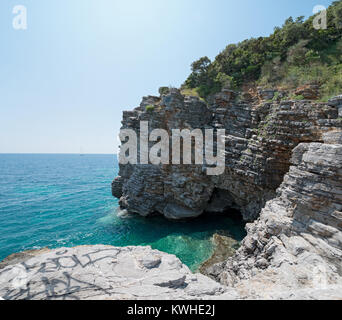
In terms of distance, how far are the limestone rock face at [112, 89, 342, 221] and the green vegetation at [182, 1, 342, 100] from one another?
9.93 ft

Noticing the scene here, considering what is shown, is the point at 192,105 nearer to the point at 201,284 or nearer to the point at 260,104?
→ the point at 260,104

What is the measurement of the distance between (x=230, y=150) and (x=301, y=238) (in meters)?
9.84

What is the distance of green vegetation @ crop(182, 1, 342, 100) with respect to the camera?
13.8 metres

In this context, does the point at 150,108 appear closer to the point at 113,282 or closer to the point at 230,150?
the point at 230,150

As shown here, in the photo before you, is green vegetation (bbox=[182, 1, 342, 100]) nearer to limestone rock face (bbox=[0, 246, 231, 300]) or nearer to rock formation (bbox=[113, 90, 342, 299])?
rock formation (bbox=[113, 90, 342, 299])

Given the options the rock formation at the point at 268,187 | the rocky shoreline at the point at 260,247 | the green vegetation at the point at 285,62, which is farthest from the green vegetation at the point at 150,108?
the rocky shoreline at the point at 260,247

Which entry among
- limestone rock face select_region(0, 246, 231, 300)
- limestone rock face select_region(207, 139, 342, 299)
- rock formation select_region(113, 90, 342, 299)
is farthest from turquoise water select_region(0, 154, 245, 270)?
limestone rock face select_region(0, 246, 231, 300)

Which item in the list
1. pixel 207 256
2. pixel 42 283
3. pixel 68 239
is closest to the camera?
pixel 42 283

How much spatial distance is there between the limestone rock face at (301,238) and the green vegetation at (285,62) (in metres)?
8.17

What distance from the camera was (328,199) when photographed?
645 cm

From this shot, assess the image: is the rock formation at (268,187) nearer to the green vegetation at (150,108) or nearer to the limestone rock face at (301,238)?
the limestone rock face at (301,238)
